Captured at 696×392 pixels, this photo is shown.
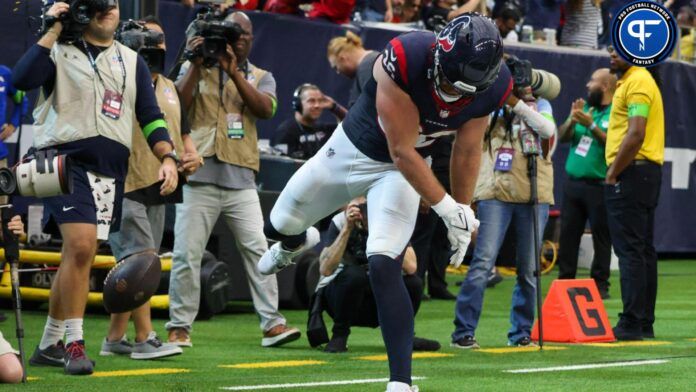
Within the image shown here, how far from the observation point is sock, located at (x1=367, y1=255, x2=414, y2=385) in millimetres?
5957

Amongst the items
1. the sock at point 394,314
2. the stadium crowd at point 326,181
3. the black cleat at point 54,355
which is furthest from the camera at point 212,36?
the sock at point 394,314

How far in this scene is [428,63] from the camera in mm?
6023

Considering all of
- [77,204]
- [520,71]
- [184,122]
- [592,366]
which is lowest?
[592,366]

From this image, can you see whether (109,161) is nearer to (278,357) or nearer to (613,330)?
(278,357)

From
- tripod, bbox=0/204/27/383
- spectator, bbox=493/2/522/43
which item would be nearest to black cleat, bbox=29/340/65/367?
tripod, bbox=0/204/27/383

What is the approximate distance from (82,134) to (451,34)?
2206 millimetres

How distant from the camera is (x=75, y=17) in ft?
23.0

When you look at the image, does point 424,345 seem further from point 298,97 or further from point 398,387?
point 298,97

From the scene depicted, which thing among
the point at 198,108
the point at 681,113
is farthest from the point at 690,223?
the point at 198,108

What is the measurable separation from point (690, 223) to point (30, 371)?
40.5ft

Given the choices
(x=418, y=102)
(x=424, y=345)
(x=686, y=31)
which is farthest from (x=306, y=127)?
(x=686, y=31)

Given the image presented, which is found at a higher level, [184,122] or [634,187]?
[184,122]

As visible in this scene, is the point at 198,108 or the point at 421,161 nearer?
the point at 421,161

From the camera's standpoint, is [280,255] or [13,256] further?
[280,255]
